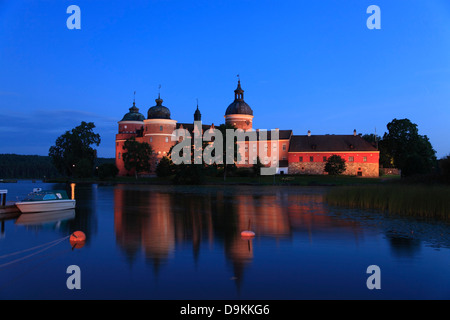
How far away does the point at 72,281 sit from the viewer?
10742 millimetres

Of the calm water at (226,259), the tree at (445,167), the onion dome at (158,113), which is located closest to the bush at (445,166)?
the tree at (445,167)

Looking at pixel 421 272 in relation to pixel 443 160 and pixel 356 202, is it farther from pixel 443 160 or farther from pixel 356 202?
pixel 443 160

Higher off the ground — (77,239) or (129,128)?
(129,128)

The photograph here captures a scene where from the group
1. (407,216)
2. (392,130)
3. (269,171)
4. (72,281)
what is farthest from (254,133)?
(72,281)

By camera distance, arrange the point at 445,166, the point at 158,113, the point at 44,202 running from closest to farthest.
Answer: the point at 44,202 < the point at 445,166 < the point at 158,113

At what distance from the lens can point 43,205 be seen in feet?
88.2

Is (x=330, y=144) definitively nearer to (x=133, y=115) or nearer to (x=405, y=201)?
(x=133, y=115)

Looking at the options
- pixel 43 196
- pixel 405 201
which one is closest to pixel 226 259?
pixel 405 201

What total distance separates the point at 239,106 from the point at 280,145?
15011mm

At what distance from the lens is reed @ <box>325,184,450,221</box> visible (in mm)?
22891

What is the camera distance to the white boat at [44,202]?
2614 cm

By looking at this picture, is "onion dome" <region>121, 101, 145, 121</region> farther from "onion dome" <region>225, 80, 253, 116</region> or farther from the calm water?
the calm water

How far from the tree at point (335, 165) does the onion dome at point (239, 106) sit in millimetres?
27740

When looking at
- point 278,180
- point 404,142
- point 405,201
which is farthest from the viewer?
point 404,142
